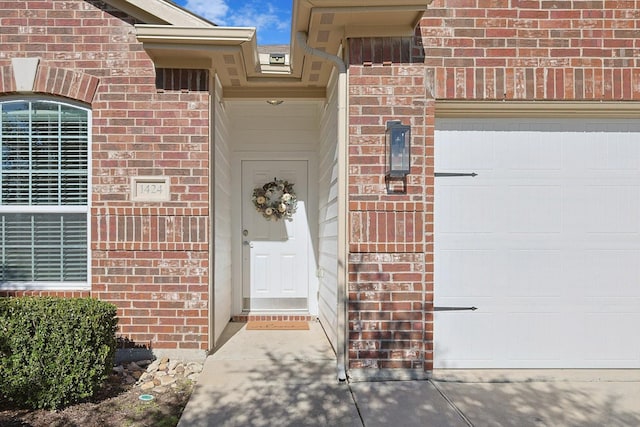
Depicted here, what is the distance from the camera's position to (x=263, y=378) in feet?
12.2

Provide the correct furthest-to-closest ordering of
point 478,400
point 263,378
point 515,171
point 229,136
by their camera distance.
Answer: point 229,136 → point 515,171 → point 263,378 → point 478,400

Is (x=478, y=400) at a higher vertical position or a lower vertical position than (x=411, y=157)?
lower

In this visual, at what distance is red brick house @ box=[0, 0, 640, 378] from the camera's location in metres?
3.76

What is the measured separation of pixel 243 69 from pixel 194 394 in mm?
2955

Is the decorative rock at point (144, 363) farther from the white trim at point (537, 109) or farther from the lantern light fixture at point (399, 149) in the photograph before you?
the white trim at point (537, 109)

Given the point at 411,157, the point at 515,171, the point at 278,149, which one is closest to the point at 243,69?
the point at 278,149

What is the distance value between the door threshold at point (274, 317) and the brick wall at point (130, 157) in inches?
58.8

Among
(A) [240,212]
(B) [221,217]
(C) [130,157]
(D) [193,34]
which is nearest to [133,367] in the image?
(B) [221,217]

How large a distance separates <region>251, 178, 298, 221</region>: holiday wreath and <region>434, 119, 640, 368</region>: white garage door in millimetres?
2284

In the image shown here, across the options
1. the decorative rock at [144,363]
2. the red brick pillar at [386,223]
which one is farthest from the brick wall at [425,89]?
the decorative rock at [144,363]

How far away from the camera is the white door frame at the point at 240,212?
571cm


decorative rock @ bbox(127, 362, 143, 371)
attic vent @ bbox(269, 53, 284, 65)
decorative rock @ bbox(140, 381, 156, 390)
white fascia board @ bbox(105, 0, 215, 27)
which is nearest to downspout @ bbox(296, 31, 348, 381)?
attic vent @ bbox(269, 53, 284, 65)

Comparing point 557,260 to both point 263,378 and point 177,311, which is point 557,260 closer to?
point 263,378

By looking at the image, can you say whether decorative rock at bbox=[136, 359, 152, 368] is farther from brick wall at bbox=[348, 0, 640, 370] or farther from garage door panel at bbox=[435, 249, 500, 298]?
garage door panel at bbox=[435, 249, 500, 298]
